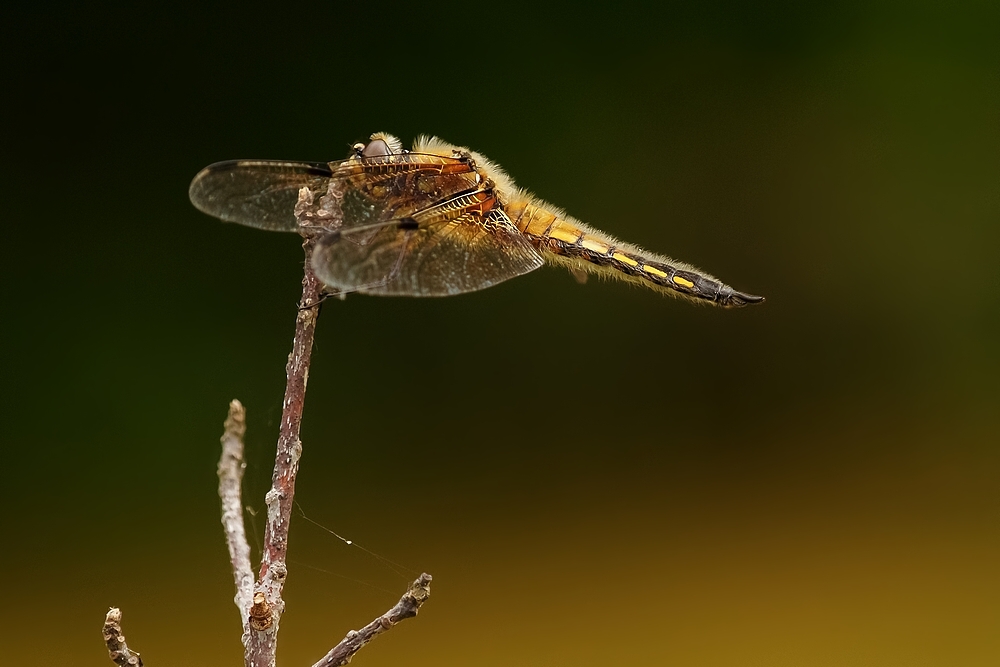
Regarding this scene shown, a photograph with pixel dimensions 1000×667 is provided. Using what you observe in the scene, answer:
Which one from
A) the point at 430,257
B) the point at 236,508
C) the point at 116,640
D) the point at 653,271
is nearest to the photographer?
the point at 116,640

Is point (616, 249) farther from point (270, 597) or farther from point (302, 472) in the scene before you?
point (302, 472)

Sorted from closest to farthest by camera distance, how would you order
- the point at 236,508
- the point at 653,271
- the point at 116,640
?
the point at 116,640 → the point at 236,508 → the point at 653,271

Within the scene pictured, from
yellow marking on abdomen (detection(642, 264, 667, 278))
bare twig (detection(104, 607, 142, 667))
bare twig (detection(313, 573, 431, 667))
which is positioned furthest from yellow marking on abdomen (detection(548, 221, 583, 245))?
bare twig (detection(104, 607, 142, 667))

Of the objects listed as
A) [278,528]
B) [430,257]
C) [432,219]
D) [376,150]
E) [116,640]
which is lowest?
[116,640]

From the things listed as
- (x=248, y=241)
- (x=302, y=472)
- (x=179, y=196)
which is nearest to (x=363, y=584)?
(x=302, y=472)

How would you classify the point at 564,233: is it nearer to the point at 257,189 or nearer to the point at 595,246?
the point at 595,246

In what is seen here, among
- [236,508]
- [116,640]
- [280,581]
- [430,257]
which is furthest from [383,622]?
[430,257]

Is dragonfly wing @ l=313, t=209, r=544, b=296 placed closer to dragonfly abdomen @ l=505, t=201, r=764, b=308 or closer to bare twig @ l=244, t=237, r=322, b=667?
dragonfly abdomen @ l=505, t=201, r=764, b=308
